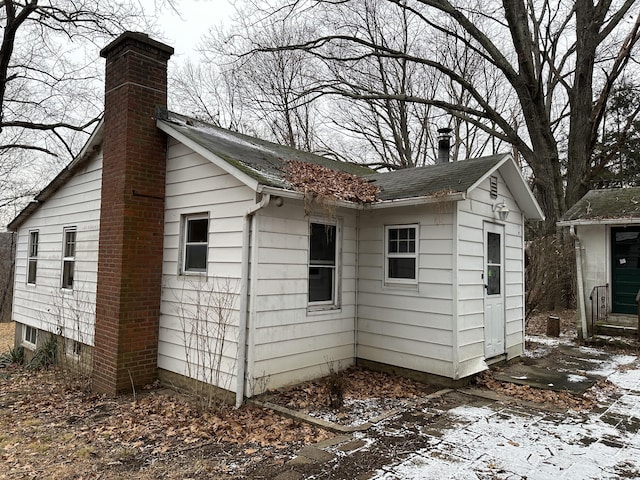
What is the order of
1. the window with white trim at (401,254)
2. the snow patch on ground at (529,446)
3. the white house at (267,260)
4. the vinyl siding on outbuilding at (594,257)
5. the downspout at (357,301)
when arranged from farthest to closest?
the vinyl siding on outbuilding at (594,257) < the downspout at (357,301) < the window with white trim at (401,254) < the white house at (267,260) < the snow patch on ground at (529,446)

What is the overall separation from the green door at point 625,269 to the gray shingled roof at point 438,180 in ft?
18.0

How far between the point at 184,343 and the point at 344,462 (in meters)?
3.63

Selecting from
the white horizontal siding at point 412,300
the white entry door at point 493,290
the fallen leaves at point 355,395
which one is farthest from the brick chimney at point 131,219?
the white entry door at point 493,290

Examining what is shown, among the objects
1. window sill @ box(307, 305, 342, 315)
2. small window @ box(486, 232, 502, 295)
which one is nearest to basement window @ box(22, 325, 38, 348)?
window sill @ box(307, 305, 342, 315)

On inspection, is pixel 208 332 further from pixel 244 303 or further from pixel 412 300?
pixel 412 300

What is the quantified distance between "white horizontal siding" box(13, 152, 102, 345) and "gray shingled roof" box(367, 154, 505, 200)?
5685 millimetres

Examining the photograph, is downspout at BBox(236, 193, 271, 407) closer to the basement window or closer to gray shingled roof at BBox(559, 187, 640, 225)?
the basement window

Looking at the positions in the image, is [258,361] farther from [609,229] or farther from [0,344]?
[0,344]

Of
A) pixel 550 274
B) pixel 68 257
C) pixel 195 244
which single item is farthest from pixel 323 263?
pixel 550 274

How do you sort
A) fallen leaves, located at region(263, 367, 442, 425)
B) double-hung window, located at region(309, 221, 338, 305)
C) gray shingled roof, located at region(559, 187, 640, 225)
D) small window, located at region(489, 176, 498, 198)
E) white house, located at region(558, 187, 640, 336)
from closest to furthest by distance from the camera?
fallen leaves, located at region(263, 367, 442, 425) → double-hung window, located at region(309, 221, 338, 305) → small window, located at region(489, 176, 498, 198) → gray shingled roof, located at region(559, 187, 640, 225) → white house, located at region(558, 187, 640, 336)

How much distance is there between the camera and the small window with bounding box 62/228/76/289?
9.17 meters

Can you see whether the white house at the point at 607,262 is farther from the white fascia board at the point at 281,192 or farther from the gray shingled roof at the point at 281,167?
the white fascia board at the point at 281,192

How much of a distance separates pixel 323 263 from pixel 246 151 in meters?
2.43

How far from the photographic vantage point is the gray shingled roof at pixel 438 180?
21.9ft
